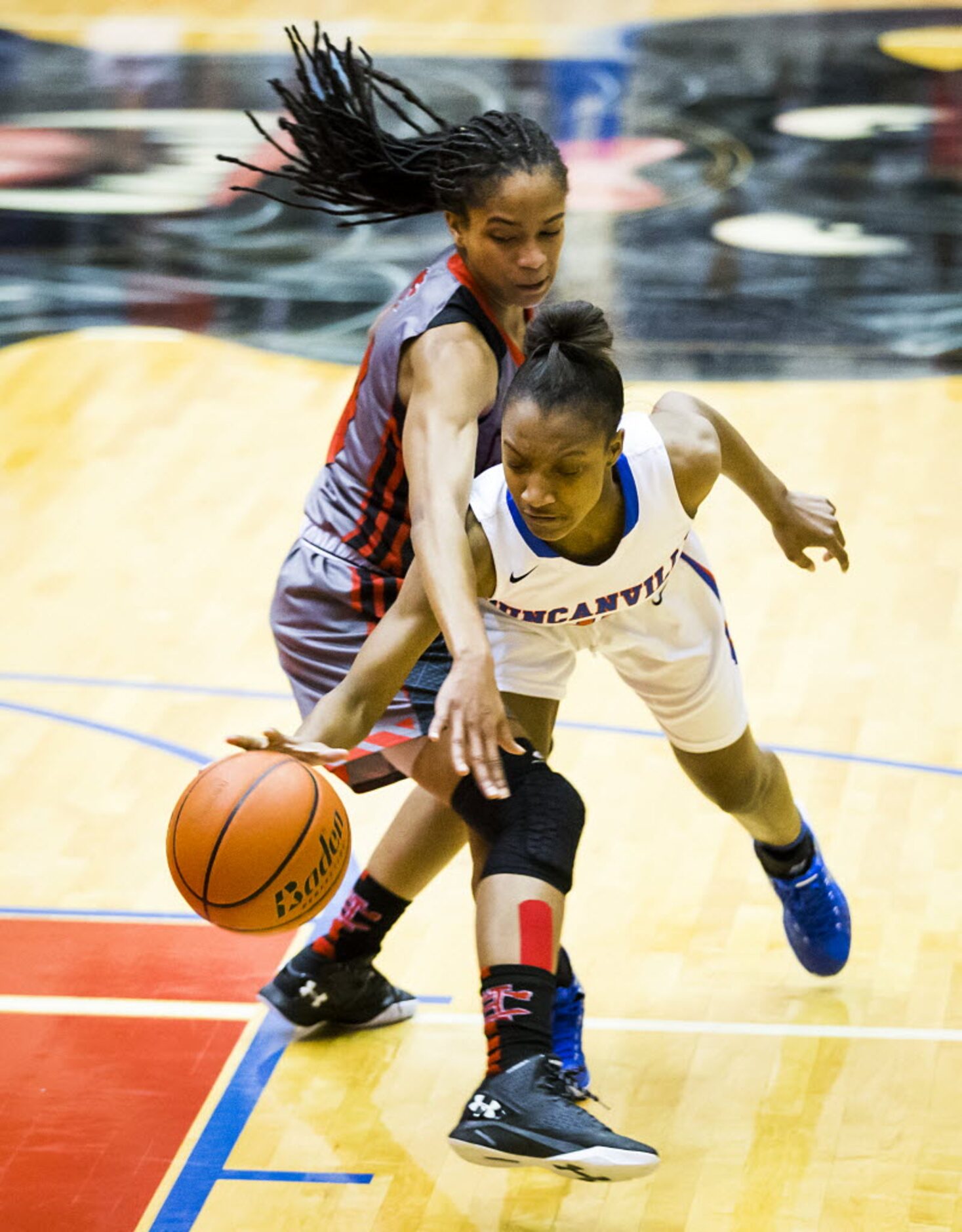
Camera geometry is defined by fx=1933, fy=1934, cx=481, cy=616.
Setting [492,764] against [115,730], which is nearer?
[492,764]

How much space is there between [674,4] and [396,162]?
10125 mm

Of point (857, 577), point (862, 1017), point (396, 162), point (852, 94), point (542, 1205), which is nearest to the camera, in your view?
point (542, 1205)

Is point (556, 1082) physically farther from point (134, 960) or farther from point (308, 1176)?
point (134, 960)

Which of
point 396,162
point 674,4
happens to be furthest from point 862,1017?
point 674,4

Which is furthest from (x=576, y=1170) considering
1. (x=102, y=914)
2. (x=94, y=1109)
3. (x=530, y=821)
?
(x=102, y=914)

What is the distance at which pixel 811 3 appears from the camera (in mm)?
13133

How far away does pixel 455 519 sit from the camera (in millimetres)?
3236

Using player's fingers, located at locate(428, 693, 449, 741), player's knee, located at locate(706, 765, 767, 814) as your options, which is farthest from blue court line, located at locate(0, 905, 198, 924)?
player's fingers, located at locate(428, 693, 449, 741)

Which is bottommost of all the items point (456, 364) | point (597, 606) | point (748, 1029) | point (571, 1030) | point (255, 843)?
point (748, 1029)

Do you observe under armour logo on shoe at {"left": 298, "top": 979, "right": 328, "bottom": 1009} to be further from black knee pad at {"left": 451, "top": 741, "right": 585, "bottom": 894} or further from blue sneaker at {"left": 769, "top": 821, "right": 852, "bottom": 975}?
blue sneaker at {"left": 769, "top": 821, "right": 852, "bottom": 975}

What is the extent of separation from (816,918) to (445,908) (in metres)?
0.88

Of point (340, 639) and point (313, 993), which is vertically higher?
point (340, 639)

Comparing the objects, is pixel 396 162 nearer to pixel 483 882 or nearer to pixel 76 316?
pixel 483 882

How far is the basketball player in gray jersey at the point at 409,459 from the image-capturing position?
3322 mm
